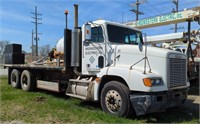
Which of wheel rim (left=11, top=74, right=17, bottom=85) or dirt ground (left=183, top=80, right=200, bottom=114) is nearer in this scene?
dirt ground (left=183, top=80, right=200, bottom=114)

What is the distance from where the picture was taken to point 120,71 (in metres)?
7.14

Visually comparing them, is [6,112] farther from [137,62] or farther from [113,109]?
[137,62]

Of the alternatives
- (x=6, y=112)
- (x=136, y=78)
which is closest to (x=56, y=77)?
(x=6, y=112)

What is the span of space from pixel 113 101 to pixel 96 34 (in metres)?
2.24

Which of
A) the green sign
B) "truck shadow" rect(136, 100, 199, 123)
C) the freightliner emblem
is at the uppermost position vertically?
the green sign

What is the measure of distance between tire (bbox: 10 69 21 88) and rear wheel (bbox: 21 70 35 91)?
533 mm

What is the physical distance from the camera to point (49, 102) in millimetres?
9016

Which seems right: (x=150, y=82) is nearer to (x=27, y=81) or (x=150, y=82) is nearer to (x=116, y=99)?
(x=116, y=99)

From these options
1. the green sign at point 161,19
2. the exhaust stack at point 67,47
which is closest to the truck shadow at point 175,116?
the exhaust stack at point 67,47

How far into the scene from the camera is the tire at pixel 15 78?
12.8 m

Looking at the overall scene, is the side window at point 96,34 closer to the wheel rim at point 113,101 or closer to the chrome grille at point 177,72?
the wheel rim at point 113,101

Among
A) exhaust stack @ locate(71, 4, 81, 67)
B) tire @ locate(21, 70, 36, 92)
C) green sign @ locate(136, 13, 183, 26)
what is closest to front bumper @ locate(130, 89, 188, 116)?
exhaust stack @ locate(71, 4, 81, 67)

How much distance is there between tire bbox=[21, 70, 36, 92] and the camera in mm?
11734

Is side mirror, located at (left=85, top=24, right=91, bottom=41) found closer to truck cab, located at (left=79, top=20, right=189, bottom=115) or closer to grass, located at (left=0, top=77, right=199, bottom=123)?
truck cab, located at (left=79, top=20, right=189, bottom=115)
